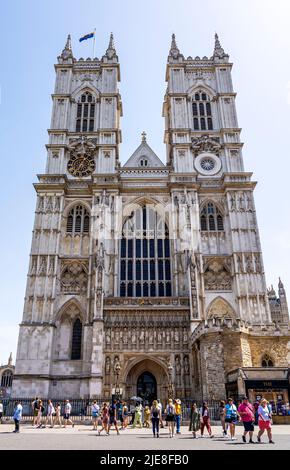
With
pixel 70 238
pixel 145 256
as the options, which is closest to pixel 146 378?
pixel 145 256

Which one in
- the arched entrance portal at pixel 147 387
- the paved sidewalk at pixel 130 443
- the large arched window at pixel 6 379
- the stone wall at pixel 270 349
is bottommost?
the paved sidewalk at pixel 130 443

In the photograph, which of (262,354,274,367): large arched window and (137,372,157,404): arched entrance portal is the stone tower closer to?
(137,372,157,404): arched entrance portal

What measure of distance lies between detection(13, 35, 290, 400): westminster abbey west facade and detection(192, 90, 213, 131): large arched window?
0.12 metres

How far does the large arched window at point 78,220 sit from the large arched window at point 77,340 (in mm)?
8160

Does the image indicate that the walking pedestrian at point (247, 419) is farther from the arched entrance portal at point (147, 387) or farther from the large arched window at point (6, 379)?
the large arched window at point (6, 379)

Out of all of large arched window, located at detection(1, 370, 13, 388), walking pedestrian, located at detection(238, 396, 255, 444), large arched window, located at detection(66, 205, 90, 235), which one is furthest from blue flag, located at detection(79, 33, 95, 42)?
large arched window, located at detection(1, 370, 13, 388)

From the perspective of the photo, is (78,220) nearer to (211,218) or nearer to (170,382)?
(211,218)

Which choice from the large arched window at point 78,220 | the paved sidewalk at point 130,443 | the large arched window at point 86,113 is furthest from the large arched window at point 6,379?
the paved sidewalk at point 130,443

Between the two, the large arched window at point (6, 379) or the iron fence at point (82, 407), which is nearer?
the iron fence at point (82, 407)

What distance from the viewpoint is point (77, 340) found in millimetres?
31109

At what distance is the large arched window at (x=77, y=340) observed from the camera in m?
30.6

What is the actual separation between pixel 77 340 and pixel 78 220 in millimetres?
10893

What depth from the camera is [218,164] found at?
37.7 metres

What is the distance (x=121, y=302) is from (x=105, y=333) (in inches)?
106
